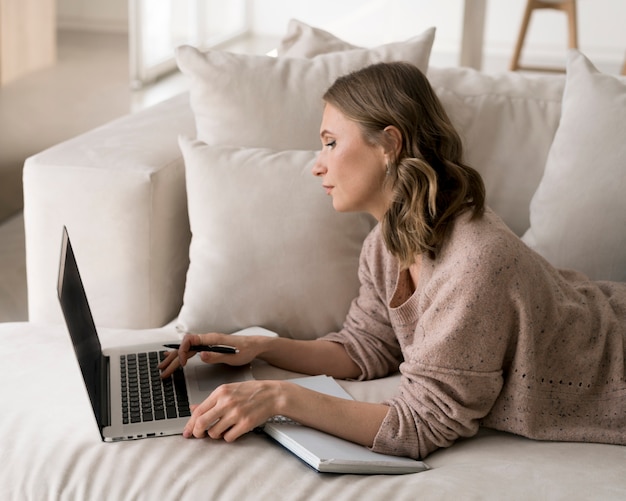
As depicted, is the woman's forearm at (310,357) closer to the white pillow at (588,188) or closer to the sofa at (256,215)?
the sofa at (256,215)

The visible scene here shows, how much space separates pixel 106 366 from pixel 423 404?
60 cm

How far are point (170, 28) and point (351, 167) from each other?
4.59 meters

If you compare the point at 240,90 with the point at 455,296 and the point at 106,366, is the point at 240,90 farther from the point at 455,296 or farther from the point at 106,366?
the point at 455,296

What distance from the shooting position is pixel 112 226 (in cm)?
190

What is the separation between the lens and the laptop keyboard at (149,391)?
1.48 meters

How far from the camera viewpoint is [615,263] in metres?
1.83

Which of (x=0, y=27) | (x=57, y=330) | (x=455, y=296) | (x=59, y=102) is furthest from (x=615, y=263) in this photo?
(x=59, y=102)

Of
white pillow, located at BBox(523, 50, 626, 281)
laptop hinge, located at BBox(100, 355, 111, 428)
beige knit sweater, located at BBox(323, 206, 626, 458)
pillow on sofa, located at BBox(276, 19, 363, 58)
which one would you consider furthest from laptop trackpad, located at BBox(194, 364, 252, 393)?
pillow on sofa, located at BBox(276, 19, 363, 58)

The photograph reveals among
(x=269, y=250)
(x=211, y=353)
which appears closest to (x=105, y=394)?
(x=211, y=353)

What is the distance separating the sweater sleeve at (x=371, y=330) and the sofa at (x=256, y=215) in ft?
0.13

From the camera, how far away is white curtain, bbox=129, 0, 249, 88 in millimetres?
5297

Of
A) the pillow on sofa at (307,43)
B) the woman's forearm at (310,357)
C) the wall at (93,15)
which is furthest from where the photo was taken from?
the wall at (93,15)

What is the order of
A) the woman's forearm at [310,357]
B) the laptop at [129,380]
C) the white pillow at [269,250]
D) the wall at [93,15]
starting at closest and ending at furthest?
the laptop at [129,380]
the woman's forearm at [310,357]
the white pillow at [269,250]
the wall at [93,15]

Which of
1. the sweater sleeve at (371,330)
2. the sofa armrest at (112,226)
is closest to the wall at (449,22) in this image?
the sofa armrest at (112,226)
